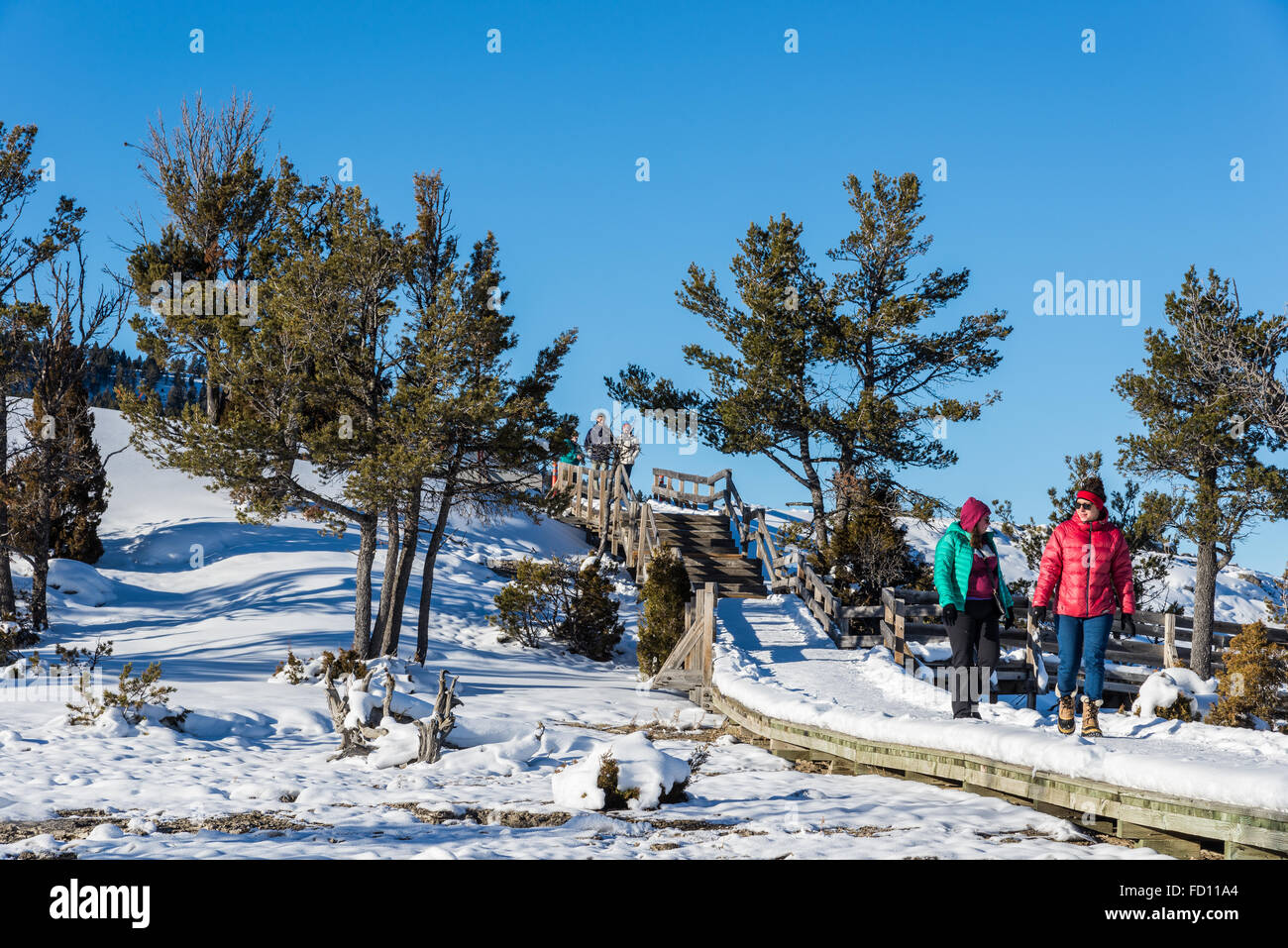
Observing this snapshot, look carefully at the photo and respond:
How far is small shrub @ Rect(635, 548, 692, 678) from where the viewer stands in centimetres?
1656

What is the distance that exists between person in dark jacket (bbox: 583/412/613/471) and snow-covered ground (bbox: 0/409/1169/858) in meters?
10.9

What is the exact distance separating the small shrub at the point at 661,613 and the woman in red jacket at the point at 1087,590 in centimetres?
948

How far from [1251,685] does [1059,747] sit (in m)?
7.31

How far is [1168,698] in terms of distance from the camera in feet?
33.8

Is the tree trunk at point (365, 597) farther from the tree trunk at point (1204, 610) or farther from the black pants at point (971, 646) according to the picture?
the tree trunk at point (1204, 610)

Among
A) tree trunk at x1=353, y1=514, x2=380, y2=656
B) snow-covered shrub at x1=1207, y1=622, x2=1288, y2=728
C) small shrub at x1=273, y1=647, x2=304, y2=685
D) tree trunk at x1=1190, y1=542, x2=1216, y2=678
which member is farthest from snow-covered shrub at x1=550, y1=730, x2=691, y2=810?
tree trunk at x1=1190, y1=542, x2=1216, y2=678

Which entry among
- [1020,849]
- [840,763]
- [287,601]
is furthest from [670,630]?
[1020,849]

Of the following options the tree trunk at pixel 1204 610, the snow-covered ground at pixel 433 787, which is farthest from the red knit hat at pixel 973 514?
the tree trunk at pixel 1204 610

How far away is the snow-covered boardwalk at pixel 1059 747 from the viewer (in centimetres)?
477

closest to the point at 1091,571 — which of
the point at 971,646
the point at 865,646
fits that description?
the point at 971,646

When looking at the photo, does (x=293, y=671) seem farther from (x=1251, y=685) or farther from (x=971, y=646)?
(x=1251, y=685)
